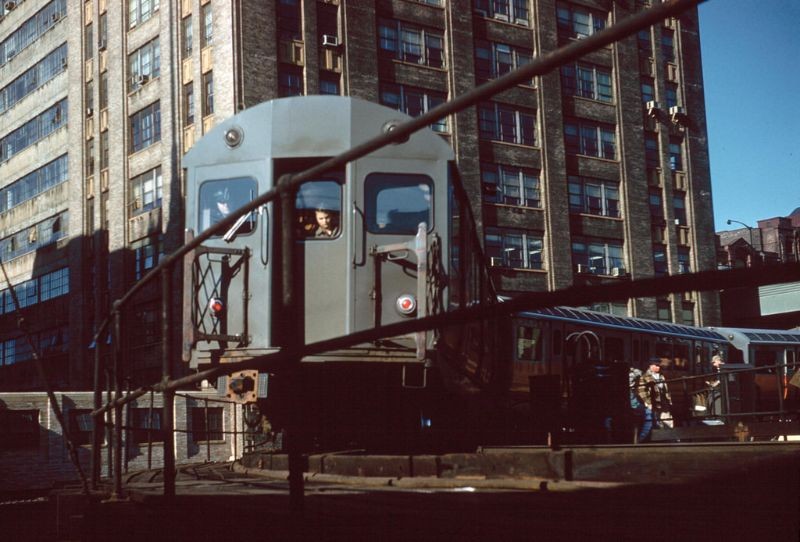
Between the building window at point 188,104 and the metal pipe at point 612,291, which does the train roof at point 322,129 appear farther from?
the building window at point 188,104

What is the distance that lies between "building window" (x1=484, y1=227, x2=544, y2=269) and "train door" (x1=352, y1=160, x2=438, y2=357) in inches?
1097

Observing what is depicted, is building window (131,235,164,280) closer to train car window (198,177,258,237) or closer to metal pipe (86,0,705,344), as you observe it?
train car window (198,177,258,237)

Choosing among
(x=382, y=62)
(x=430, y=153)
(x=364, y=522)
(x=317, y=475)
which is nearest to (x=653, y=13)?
(x=364, y=522)

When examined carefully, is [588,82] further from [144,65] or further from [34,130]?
[34,130]

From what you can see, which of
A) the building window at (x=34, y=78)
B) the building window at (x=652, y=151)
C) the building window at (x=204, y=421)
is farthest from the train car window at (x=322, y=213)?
the building window at (x=34, y=78)

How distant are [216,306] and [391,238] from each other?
216 centimetres

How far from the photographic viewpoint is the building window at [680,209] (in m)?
46.0

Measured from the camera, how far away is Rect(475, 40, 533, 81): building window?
4122 cm

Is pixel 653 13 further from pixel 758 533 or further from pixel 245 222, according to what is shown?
pixel 245 222

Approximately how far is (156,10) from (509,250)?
17538 mm

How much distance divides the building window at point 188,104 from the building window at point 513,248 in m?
12.6

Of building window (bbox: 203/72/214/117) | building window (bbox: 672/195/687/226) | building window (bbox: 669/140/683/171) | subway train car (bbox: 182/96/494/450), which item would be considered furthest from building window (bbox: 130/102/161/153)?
subway train car (bbox: 182/96/494/450)

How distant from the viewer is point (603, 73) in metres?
44.5

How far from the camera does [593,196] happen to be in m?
43.2
